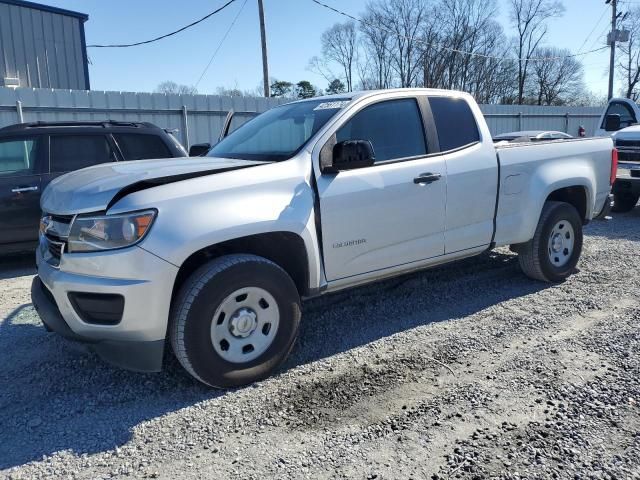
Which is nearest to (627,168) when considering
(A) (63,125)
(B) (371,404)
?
(B) (371,404)

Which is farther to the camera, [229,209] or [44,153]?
[44,153]

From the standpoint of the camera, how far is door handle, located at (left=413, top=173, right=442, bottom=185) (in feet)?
13.8

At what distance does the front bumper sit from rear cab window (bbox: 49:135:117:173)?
13.4ft

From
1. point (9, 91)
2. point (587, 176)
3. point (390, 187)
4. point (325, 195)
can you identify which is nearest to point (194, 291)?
point (325, 195)

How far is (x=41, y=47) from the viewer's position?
16750 millimetres

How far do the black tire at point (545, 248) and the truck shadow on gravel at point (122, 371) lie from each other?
0.55 ft

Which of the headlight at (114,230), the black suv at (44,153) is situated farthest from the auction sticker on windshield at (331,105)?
the black suv at (44,153)

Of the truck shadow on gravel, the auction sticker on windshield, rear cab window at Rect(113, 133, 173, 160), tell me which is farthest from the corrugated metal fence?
the auction sticker on windshield

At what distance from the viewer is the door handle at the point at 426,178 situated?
4.20 metres

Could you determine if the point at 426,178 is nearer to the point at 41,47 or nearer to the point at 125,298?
the point at 125,298

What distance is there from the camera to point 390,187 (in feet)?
13.2

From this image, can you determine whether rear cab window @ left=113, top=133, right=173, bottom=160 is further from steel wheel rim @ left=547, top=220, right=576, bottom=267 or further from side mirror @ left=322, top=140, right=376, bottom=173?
steel wheel rim @ left=547, top=220, right=576, bottom=267

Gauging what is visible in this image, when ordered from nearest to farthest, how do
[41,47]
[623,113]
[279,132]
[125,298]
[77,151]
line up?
[125,298]
[279,132]
[77,151]
[623,113]
[41,47]

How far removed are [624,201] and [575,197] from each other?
5.33 m
